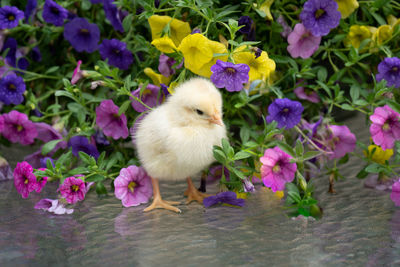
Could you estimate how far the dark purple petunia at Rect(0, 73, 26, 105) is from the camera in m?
1.10

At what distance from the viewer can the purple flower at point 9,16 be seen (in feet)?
3.55

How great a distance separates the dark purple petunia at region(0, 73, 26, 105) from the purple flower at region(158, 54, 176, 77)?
0.34m

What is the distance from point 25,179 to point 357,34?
2.30 ft

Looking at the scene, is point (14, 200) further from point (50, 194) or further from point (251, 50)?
point (251, 50)

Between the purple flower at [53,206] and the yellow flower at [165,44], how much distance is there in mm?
338

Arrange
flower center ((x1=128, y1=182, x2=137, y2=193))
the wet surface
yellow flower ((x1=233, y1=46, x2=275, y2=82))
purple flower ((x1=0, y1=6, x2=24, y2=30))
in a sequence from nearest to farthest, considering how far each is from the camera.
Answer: the wet surface < yellow flower ((x1=233, y1=46, x2=275, y2=82)) < flower center ((x1=128, y1=182, x2=137, y2=193)) < purple flower ((x1=0, y1=6, x2=24, y2=30))

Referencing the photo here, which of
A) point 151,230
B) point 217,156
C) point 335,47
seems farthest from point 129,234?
point 335,47

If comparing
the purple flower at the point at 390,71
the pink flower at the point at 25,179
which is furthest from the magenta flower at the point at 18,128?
the purple flower at the point at 390,71

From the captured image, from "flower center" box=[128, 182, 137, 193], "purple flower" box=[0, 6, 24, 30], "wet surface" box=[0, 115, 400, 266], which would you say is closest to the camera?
"wet surface" box=[0, 115, 400, 266]

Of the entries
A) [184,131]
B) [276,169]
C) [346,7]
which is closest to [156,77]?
[184,131]

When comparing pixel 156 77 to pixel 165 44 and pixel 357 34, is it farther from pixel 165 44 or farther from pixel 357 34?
pixel 357 34

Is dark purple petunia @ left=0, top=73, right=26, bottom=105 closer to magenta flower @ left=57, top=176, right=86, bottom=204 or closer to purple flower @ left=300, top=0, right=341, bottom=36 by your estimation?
magenta flower @ left=57, top=176, right=86, bottom=204

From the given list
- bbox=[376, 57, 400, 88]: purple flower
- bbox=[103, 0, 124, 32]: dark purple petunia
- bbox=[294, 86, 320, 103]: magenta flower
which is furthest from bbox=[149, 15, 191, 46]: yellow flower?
bbox=[376, 57, 400, 88]: purple flower

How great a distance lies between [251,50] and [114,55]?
1.10ft
